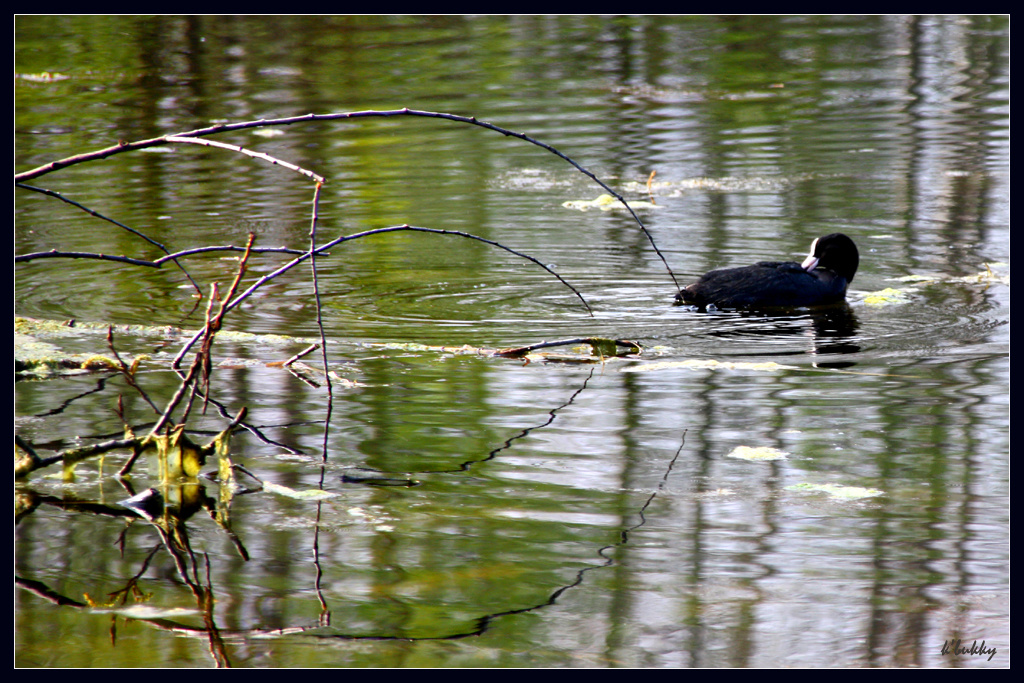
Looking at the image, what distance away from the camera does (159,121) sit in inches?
612

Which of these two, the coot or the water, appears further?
the coot

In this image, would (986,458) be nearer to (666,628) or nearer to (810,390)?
(810,390)

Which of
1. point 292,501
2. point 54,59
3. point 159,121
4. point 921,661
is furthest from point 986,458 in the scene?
point 54,59

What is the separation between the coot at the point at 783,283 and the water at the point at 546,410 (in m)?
0.16

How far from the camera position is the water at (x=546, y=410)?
12.6 ft

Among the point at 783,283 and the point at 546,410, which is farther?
the point at 783,283

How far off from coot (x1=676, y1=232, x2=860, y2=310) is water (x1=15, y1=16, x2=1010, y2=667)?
0.16m

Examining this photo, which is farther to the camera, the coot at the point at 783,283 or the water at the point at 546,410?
the coot at the point at 783,283

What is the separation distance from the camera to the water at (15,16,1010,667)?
385cm

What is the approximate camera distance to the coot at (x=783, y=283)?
7.76 metres

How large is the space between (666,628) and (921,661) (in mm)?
698

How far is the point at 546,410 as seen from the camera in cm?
573

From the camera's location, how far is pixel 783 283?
7859 millimetres

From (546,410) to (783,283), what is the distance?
2.66 metres
